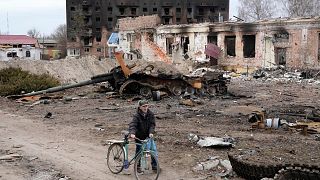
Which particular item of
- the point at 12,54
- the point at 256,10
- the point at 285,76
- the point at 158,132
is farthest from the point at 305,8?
the point at 158,132

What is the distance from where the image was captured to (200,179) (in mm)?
8188

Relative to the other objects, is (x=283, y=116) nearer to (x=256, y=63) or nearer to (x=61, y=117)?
(x=61, y=117)

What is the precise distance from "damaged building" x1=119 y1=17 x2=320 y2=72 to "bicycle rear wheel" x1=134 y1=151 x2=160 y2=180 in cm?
2431

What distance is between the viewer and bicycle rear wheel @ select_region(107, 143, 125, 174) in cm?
853

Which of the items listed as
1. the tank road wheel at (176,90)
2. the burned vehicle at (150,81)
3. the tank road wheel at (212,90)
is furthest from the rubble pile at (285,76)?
the tank road wheel at (176,90)

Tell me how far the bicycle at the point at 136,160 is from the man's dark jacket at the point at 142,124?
218 millimetres

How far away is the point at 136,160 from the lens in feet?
26.1

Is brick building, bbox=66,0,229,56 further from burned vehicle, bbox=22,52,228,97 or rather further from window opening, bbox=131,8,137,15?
Result: burned vehicle, bbox=22,52,228,97

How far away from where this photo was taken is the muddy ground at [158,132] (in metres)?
8.88

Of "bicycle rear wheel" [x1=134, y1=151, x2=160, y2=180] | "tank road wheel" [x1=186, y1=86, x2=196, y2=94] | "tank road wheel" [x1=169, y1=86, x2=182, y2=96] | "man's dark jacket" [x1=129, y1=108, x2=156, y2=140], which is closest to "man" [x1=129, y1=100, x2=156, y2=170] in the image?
"man's dark jacket" [x1=129, y1=108, x2=156, y2=140]

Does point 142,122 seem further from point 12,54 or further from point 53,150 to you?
point 12,54

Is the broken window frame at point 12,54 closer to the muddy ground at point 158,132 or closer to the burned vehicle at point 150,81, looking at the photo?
the muddy ground at point 158,132

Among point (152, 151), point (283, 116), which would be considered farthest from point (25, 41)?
point (152, 151)

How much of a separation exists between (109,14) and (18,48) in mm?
18163
